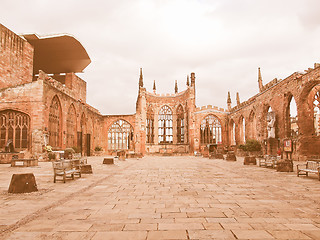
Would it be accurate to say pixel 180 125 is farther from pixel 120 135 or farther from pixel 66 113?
pixel 66 113

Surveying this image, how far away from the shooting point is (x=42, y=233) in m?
3.22

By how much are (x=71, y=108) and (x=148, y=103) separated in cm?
1595

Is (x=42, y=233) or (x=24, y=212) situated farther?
(x=24, y=212)

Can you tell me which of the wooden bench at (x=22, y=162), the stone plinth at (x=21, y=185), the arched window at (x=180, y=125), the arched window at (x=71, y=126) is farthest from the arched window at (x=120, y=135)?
the stone plinth at (x=21, y=185)

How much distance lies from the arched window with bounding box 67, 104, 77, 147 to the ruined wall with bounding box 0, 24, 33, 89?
5.16 m

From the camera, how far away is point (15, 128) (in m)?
18.3

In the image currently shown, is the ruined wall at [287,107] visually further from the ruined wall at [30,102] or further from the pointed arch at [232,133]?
the ruined wall at [30,102]

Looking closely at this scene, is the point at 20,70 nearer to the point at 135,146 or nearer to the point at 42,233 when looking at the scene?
the point at 135,146

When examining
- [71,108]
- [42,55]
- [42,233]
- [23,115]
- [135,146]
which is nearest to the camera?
[42,233]

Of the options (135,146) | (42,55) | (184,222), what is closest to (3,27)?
(42,55)

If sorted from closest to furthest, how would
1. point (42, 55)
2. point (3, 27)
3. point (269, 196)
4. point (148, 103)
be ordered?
point (269, 196) < point (3, 27) < point (42, 55) < point (148, 103)

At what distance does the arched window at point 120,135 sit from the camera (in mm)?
37250

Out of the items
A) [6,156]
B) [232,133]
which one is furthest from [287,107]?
[6,156]

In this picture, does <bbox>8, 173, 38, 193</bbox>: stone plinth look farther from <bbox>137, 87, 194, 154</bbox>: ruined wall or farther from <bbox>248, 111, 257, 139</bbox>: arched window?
<bbox>137, 87, 194, 154</bbox>: ruined wall
